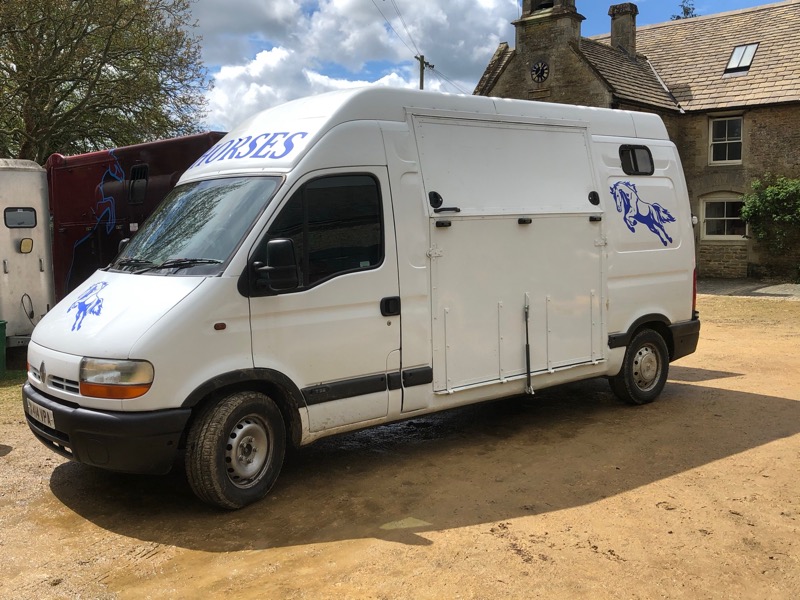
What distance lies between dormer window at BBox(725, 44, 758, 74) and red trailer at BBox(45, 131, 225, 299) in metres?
19.9

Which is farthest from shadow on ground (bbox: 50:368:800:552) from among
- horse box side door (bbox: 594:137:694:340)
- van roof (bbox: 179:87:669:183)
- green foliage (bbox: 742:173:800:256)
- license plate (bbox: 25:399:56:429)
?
green foliage (bbox: 742:173:800:256)

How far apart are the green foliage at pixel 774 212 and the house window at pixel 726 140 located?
121cm

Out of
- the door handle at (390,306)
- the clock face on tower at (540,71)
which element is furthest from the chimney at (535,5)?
the door handle at (390,306)

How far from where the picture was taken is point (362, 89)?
227 inches

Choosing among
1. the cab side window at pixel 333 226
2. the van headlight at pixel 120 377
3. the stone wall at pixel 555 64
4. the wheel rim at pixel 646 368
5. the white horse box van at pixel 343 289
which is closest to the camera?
the van headlight at pixel 120 377

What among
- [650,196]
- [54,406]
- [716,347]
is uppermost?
[650,196]

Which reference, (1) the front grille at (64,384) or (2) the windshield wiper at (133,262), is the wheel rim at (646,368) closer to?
(2) the windshield wiper at (133,262)

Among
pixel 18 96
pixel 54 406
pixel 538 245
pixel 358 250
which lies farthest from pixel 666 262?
pixel 18 96

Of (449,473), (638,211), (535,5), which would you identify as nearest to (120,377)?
(449,473)

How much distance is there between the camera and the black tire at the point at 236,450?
4875mm

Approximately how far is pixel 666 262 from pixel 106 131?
17407mm

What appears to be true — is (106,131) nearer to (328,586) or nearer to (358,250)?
(358,250)

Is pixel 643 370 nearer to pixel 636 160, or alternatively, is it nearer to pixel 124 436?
pixel 636 160

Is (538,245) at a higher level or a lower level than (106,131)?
lower
